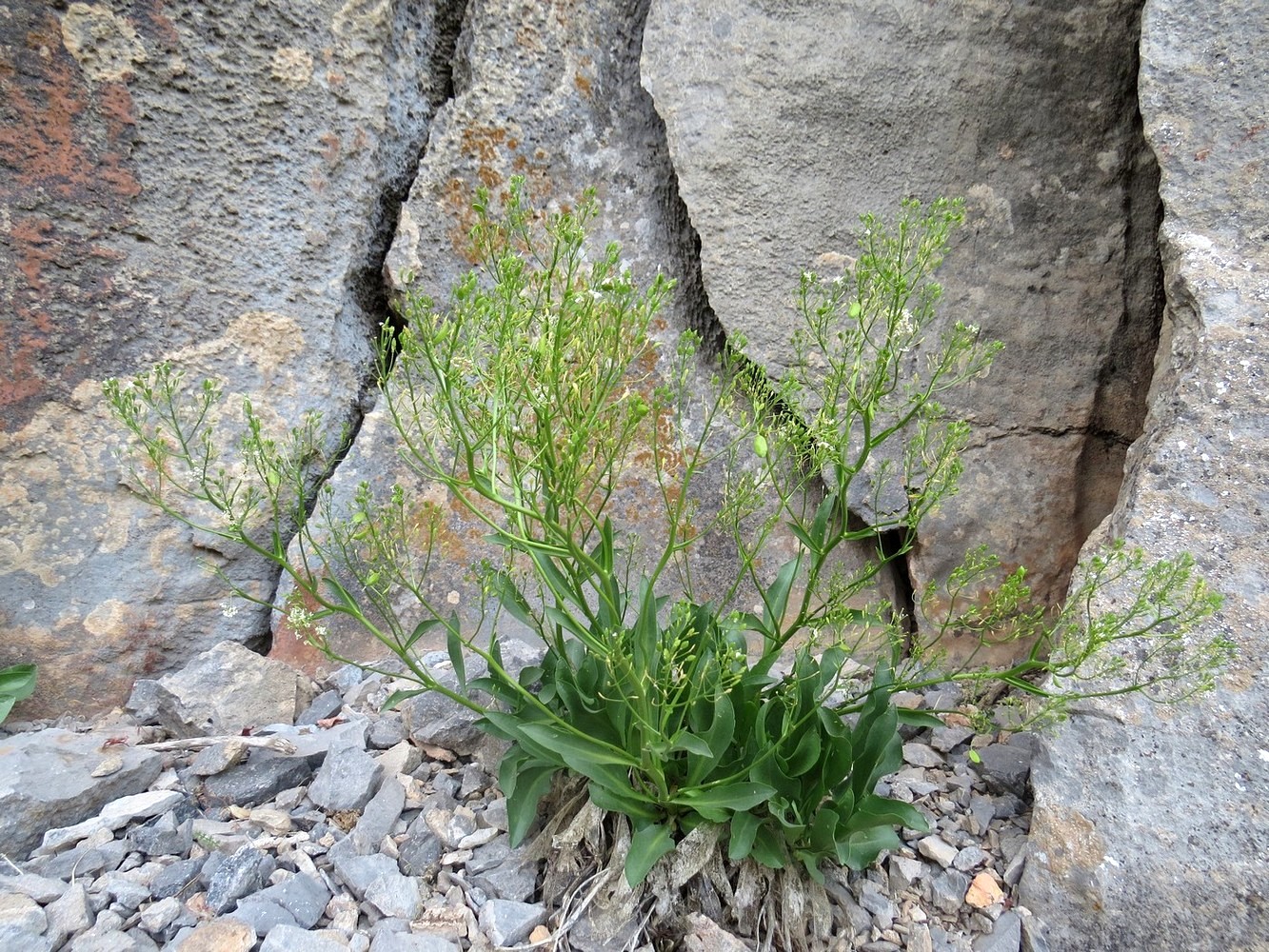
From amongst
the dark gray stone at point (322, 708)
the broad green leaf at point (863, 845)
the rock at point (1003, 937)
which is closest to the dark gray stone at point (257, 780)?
the dark gray stone at point (322, 708)

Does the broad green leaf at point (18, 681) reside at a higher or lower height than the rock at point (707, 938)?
lower

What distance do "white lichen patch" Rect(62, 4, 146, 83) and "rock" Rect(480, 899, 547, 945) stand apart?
2227 millimetres

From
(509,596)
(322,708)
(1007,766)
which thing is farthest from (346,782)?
(1007,766)

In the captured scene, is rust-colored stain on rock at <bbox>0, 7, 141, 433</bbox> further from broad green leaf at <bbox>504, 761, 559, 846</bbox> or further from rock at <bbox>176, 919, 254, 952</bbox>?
broad green leaf at <bbox>504, 761, 559, 846</bbox>

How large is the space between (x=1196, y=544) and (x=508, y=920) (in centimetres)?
158

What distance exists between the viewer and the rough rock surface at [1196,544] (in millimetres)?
1681

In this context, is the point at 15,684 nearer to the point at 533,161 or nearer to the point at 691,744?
the point at 691,744

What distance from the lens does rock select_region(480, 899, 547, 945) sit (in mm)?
1635

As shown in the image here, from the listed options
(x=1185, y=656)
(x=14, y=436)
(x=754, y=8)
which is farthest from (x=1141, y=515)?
(x=14, y=436)

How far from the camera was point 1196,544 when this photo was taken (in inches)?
73.5

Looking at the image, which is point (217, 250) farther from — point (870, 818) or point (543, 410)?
point (870, 818)

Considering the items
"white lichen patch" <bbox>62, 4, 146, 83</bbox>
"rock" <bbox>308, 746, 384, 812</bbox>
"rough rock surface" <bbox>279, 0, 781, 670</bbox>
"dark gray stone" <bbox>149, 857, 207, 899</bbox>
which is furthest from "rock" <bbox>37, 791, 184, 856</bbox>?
"white lichen patch" <bbox>62, 4, 146, 83</bbox>

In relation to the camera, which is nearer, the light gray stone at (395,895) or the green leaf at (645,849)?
the green leaf at (645,849)

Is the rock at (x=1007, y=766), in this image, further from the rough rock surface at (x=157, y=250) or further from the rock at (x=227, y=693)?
the rough rock surface at (x=157, y=250)
